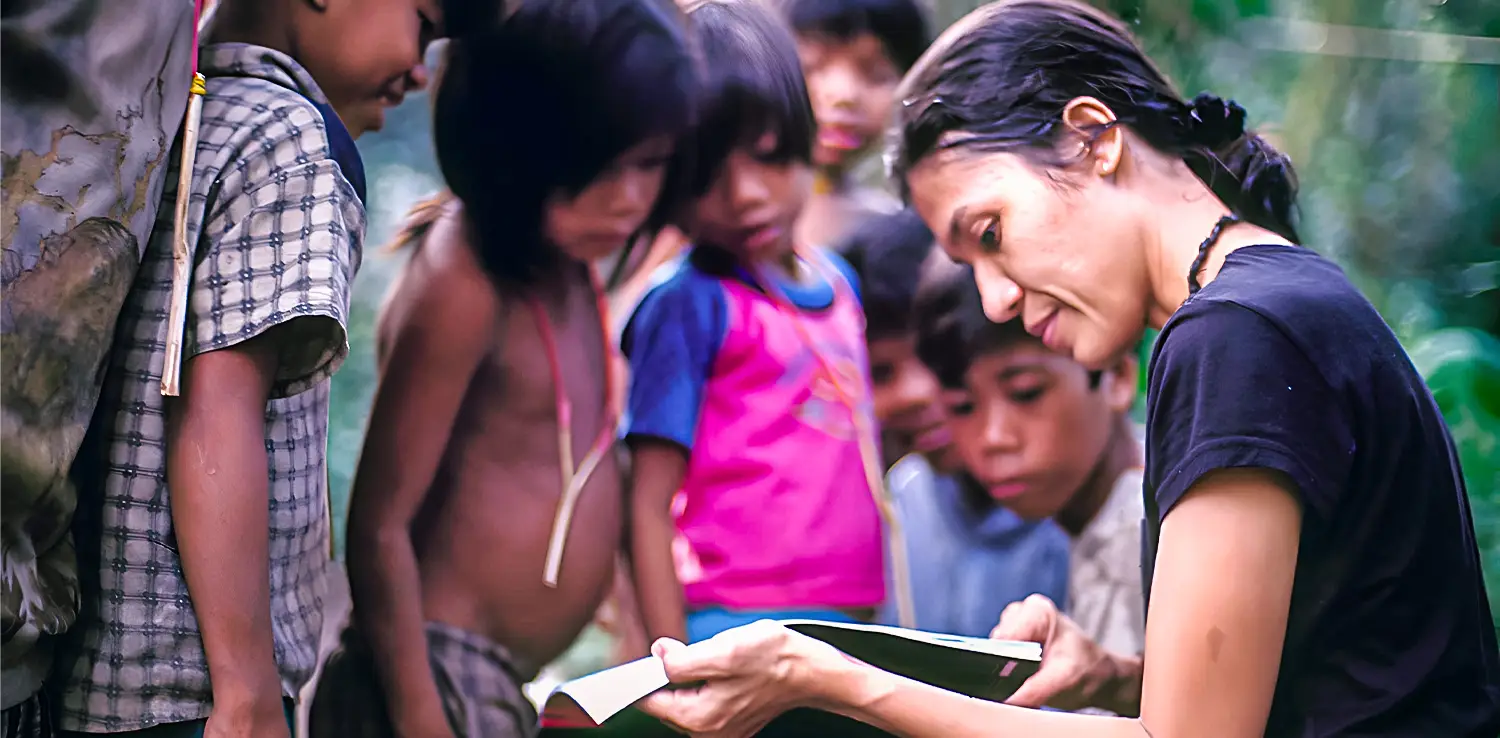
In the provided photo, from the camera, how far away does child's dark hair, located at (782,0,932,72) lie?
1952 mm

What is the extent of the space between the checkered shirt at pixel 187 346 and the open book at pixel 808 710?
44cm

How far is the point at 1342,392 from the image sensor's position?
153 cm

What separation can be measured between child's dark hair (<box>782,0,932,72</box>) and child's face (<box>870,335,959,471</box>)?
43cm

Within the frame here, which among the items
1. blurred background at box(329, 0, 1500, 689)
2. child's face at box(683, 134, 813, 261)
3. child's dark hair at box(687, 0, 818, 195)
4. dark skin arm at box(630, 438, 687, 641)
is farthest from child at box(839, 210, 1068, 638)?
blurred background at box(329, 0, 1500, 689)

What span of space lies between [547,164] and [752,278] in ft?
1.11

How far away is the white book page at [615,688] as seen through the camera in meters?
1.88

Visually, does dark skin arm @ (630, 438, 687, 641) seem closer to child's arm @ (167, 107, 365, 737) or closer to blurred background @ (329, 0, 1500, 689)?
child's arm @ (167, 107, 365, 737)

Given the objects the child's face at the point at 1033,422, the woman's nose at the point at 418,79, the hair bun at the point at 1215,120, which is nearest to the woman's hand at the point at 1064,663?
the child's face at the point at 1033,422

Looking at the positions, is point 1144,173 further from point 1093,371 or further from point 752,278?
point 752,278

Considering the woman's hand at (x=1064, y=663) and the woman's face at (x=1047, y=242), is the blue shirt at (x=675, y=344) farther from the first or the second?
the woman's hand at (x=1064, y=663)

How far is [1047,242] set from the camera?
186 centimetres

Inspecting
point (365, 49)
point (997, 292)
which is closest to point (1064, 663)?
point (997, 292)

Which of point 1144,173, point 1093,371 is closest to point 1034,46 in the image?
point 1144,173

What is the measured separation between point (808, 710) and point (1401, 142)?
1.25 metres
